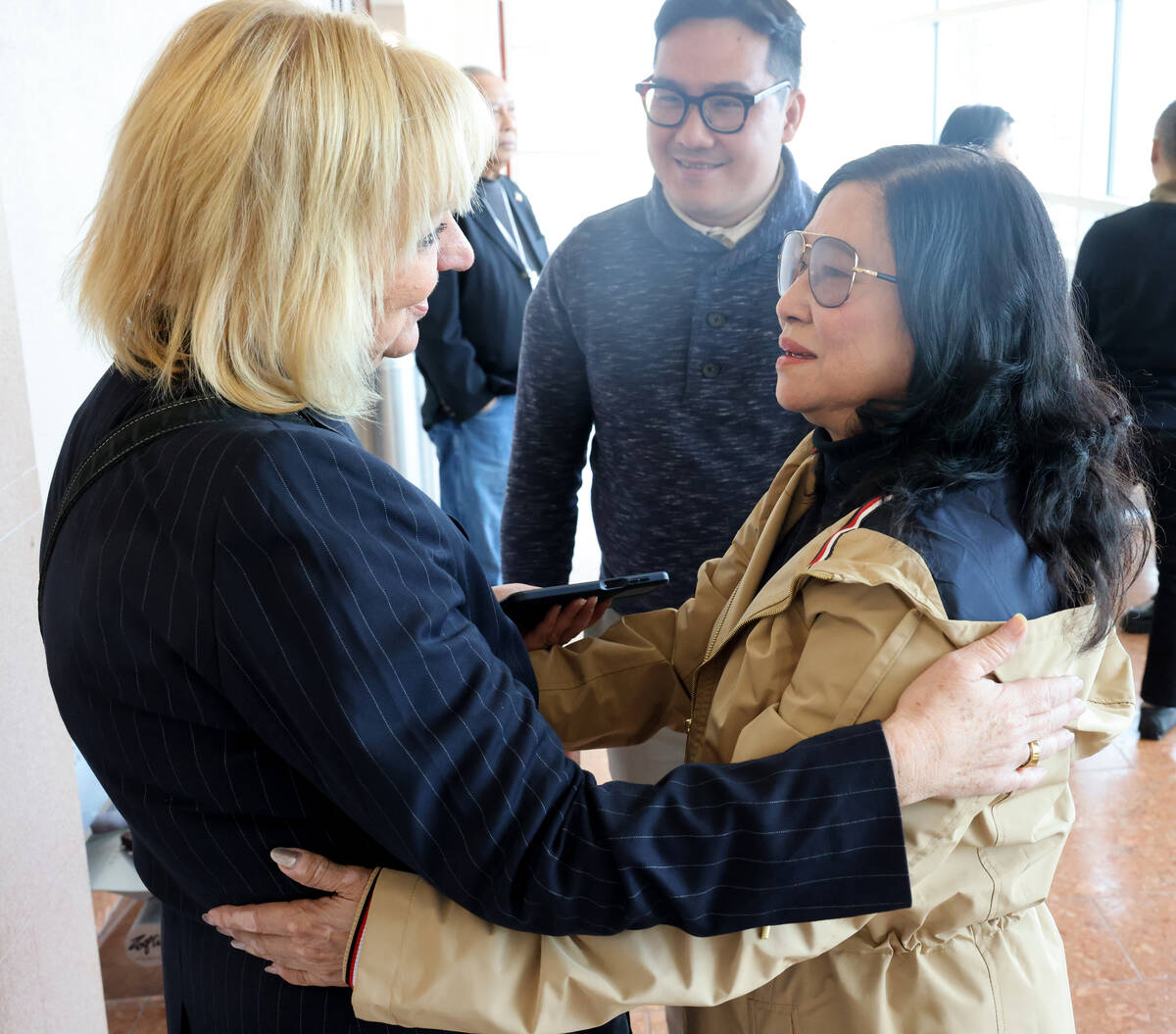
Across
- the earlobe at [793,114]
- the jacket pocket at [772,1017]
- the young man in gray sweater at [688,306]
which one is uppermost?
the earlobe at [793,114]

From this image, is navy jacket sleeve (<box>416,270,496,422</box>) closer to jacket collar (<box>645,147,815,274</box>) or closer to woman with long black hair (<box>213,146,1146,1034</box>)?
jacket collar (<box>645,147,815,274</box>)

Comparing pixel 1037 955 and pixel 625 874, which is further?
pixel 1037 955

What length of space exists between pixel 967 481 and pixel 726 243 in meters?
0.91

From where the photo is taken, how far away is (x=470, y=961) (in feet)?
3.33

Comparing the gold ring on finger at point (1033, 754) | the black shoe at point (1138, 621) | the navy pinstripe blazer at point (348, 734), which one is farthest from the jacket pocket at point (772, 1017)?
the black shoe at point (1138, 621)

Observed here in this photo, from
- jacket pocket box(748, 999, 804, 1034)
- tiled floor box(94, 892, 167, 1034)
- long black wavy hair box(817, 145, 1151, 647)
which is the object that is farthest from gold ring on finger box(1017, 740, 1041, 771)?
tiled floor box(94, 892, 167, 1034)

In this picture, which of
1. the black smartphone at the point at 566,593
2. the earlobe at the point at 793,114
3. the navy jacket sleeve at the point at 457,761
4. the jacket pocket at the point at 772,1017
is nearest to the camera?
the navy jacket sleeve at the point at 457,761

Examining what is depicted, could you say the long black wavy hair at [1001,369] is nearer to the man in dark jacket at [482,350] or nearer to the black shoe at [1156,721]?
the man in dark jacket at [482,350]

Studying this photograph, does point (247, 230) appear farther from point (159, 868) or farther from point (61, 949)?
point (61, 949)

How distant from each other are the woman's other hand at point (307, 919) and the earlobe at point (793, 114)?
1492mm

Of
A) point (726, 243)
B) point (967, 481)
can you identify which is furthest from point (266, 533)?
point (726, 243)

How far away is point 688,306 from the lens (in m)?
1.95

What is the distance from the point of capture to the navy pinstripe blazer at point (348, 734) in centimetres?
88

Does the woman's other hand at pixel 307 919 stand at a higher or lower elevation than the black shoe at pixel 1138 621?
higher
